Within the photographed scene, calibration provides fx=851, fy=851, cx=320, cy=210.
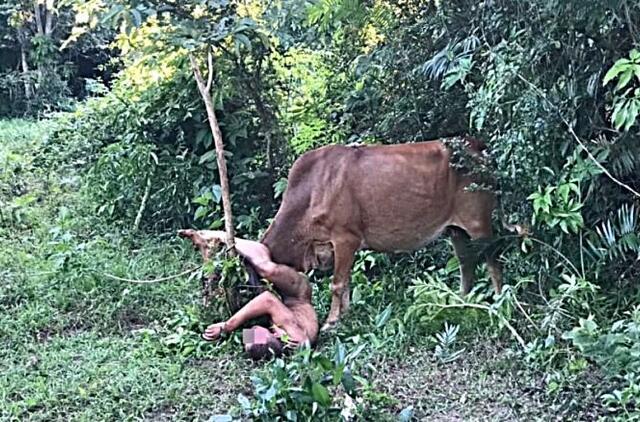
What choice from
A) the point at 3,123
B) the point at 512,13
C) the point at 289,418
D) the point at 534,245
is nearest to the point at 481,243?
the point at 534,245

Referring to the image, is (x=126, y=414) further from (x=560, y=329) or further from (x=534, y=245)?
(x=534, y=245)

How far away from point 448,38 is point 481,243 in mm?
1395

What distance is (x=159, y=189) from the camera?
631 cm

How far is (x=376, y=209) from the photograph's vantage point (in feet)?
15.5

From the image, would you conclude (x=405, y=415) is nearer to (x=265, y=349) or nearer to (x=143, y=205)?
(x=265, y=349)

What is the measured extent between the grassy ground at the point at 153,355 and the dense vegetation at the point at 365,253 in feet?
0.05

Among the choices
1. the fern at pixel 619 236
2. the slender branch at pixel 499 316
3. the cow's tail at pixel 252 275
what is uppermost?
the fern at pixel 619 236

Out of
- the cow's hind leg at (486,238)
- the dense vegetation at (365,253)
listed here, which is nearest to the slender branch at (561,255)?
the dense vegetation at (365,253)

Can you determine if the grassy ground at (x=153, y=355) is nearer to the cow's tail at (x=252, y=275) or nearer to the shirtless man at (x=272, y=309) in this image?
the shirtless man at (x=272, y=309)

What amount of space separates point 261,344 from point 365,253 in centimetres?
138

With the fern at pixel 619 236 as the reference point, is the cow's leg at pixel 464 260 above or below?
below

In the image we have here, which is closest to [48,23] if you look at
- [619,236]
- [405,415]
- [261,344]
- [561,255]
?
[261,344]

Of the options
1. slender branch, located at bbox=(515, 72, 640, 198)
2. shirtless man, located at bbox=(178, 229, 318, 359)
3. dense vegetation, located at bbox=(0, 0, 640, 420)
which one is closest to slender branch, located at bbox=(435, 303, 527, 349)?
dense vegetation, located at bbox=(0, 0, 640, 420)

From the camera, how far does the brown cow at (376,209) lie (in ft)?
15.4
